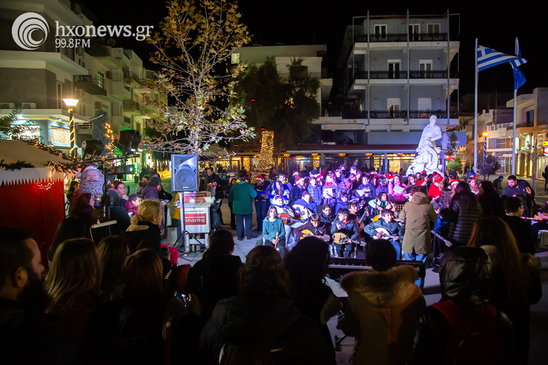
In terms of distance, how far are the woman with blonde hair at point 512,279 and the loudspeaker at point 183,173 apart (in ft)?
18.7

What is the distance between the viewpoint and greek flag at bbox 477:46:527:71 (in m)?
Result: 15.9

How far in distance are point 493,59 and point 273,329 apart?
18.9 meters

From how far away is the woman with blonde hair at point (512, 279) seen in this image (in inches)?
104

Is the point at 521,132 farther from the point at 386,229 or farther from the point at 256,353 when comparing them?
the point at 256,353

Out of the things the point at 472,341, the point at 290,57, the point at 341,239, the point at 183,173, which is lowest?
the point at 341,239

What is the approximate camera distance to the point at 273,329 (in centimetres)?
174

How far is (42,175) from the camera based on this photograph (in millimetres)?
6324

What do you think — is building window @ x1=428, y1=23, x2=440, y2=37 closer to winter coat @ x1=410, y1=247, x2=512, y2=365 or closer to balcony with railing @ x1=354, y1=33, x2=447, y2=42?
balcony with railing @ x1=354, y1=33, x2=447, y2=42

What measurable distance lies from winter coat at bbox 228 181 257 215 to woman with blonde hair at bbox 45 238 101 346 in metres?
6.55

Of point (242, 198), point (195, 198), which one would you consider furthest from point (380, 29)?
point (195, 198)

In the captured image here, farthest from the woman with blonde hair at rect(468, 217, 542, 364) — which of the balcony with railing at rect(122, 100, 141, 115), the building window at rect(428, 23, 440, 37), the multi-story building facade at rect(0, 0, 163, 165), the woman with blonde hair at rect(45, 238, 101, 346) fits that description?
the balcony with railing at rect(122, 100, 141, 115)

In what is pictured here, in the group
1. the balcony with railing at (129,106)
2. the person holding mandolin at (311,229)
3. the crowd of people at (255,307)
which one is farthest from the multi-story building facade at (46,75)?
the crowd of people at (255,307)

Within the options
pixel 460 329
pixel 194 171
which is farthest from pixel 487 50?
pixel 460 329

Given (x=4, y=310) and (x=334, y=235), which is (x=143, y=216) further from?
(x=334, y=235)
